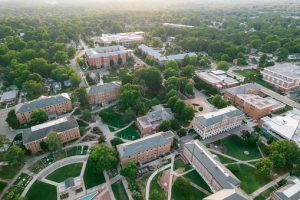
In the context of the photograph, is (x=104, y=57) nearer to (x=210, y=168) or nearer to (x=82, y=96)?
(x=82, y=96)

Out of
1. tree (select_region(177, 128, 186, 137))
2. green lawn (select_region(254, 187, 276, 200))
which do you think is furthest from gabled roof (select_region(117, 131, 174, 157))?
green lawn (select_region(254, 187, 276, 200))

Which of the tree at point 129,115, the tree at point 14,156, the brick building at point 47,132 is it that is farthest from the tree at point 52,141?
the tree at point 129,115

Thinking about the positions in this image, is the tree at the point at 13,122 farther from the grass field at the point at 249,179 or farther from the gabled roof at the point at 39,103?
the grass field at the point at 249,179

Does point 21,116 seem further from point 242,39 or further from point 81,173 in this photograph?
point 242,39

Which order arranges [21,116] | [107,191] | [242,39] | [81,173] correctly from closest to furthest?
1. [107,191]
2. [81,173]
3. [21,116]
4. [242,39]

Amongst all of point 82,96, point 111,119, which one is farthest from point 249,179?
point 82,96

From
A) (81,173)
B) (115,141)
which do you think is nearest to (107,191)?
(81,173)
